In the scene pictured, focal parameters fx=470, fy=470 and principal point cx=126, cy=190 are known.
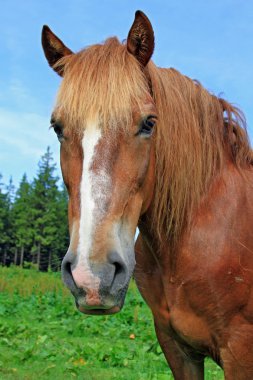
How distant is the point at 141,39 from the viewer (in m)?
2.71

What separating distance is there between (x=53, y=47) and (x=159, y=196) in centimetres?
117

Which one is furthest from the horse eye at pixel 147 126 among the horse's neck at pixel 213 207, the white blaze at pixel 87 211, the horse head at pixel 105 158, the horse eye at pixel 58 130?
the horse's neck at pixel 213 207

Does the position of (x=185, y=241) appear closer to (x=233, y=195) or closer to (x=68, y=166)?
(x=233, y=195)

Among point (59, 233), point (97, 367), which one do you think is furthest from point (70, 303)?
point (59, 233)

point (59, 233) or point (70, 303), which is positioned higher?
point (59, 233)

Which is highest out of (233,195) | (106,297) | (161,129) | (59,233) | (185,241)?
(59,233)

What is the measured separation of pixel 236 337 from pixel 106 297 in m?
0.99

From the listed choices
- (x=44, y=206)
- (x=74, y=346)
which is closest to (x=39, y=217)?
(x=44, y=206)

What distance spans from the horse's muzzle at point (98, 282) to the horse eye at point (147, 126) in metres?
0.71

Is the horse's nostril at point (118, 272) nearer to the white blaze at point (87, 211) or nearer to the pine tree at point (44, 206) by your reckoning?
the white blaze at point (87, 211)

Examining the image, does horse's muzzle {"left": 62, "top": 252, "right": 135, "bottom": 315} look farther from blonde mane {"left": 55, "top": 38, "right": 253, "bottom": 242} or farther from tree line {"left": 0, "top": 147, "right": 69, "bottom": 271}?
tree line {"left": 0, "top": 147, "right": 69, "bottom": 271}

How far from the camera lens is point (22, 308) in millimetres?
12188

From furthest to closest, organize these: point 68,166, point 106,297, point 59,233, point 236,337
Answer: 1. point 59,233
2. point 236,337
3. point 68,166
4. point 106,297

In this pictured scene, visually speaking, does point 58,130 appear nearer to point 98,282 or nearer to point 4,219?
point 98,282
